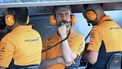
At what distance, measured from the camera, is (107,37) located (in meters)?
2.74

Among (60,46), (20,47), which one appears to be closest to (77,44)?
(60,46)

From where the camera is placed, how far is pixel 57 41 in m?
2.78

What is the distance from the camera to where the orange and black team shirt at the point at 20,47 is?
94.0 inches

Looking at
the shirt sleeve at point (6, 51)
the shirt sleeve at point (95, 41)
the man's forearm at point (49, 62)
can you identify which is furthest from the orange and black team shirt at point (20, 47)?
the shirt sleeve at point (95, 41)

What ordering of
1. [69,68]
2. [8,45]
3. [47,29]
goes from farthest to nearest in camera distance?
[47,29], [69,68], [8,45]

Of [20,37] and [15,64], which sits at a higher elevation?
[20,37]

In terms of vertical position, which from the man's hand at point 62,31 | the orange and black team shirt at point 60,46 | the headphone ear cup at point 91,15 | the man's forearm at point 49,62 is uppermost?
the headphone ear cup at point 91,15

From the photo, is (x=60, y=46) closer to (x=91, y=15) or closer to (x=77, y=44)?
(x=77, y=44)

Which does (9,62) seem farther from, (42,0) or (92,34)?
(92,34)

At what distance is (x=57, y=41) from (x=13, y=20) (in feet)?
1.49

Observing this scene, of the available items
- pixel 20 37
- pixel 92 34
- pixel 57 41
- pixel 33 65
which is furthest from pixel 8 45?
pixel 92 34

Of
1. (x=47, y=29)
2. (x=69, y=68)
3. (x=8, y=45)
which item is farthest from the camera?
(x=47, y=29)

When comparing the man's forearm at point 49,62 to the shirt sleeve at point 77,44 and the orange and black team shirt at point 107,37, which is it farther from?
the orange and black team shirt at point 107,37

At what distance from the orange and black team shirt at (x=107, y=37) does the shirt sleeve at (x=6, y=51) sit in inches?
27.1
